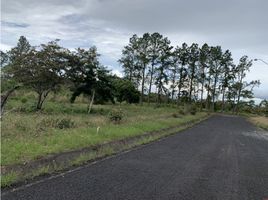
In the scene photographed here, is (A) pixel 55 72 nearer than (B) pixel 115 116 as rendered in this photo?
No

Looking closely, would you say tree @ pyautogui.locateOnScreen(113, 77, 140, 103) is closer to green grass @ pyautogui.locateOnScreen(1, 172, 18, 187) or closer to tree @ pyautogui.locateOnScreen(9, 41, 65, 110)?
tree @ pyautogui.locateOnScreen(9, 41, 65, 110)

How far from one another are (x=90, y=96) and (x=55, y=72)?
6.18m

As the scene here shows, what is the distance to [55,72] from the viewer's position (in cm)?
2552

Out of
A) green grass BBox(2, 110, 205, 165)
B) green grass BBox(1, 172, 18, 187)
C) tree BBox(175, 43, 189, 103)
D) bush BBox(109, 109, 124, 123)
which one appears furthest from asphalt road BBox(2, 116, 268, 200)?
tree BBox(175, 43, 189, 103)

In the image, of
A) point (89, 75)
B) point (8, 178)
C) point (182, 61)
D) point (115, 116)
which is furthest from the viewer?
point (182, 61)

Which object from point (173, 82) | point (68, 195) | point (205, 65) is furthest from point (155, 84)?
point (68, 195)

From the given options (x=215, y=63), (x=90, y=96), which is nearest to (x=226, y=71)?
(x=215, y=63)

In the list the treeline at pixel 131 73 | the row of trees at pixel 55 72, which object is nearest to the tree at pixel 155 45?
the treeline at pixel 131 73

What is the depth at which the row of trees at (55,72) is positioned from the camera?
79.2ft

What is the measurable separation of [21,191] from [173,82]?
239 feet

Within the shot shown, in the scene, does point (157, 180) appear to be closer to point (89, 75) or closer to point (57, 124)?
point (57, 124)

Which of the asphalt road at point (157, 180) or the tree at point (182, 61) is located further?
the tree at point (182, 61)

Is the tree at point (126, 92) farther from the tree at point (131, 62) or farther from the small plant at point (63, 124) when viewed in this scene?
the small plant at point (63, 124)

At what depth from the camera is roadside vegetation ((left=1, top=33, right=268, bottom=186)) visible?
9.52m
